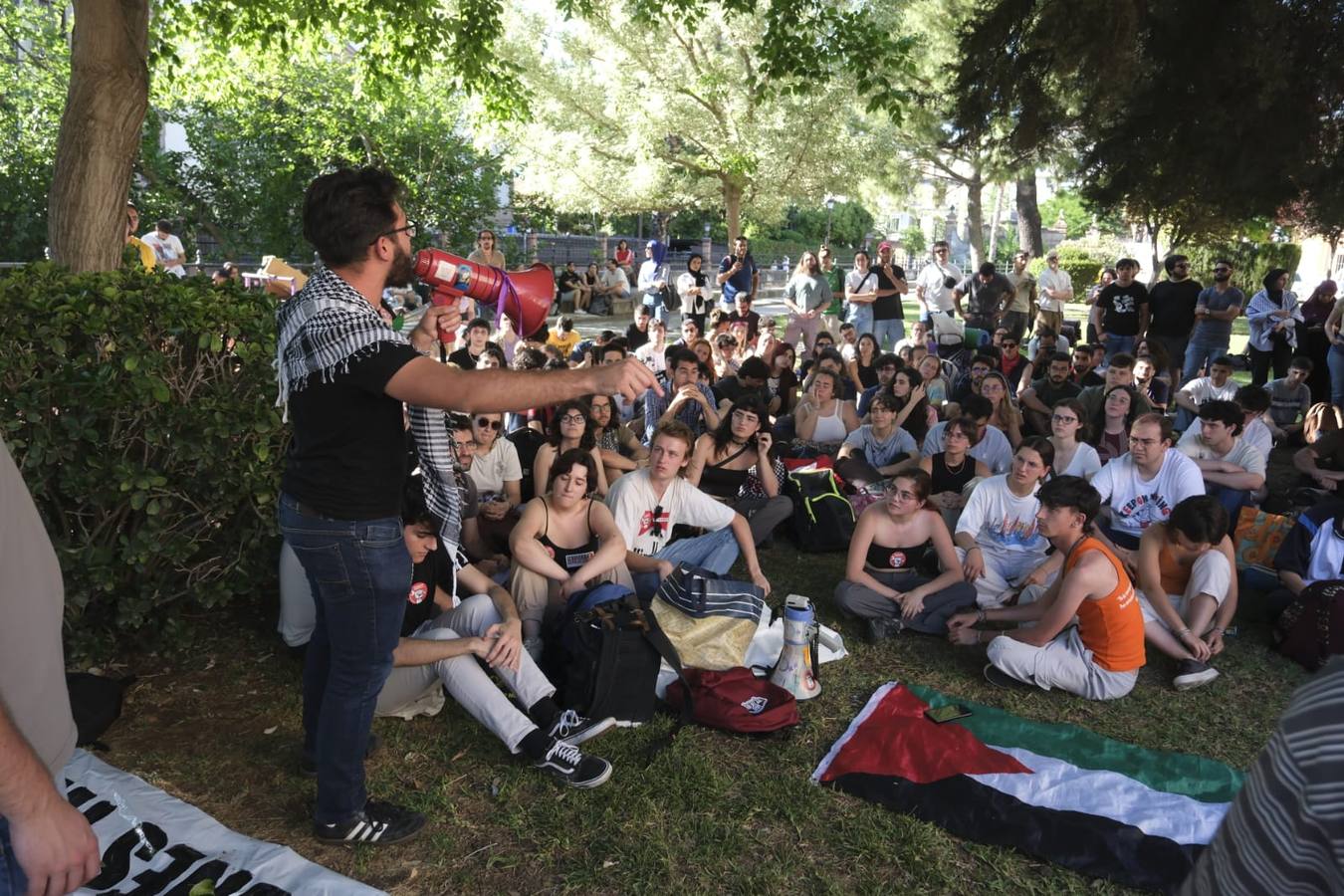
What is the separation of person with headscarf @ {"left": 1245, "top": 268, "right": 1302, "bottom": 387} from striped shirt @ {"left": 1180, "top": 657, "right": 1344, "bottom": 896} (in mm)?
11526

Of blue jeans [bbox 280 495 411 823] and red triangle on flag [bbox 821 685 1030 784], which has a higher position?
blue jeans [bbox 280 495 411 823]

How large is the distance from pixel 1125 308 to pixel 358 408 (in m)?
9.91

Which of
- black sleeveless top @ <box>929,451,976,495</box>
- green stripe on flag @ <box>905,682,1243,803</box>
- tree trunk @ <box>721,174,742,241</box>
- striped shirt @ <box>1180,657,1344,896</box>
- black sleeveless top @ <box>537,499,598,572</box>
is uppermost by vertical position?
tree trunk @ <box>721,174,742,241</box>

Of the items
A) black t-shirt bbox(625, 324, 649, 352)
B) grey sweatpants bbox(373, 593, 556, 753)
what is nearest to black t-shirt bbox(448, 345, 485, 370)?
black t-shirt bbox(625, 324, 649, 352)

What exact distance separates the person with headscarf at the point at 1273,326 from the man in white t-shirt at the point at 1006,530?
24.1 ft

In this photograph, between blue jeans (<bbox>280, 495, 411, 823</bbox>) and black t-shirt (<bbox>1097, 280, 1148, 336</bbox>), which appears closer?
blue jeans (<bbox>280, 495, 411, 823</bbox>)

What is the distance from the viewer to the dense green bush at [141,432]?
338 cm

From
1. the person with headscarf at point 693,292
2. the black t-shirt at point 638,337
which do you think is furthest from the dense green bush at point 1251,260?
the black t-shirt at point 638,337

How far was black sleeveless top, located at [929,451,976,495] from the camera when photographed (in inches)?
243

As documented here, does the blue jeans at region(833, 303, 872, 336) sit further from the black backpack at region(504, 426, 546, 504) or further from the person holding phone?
the black backpack at region(504, 426, 546, 504)

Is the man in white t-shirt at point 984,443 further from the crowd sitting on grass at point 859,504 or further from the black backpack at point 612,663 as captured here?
the black backpack at point 612,663

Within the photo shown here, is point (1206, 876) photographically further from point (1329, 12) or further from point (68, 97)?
point (1329, 12)

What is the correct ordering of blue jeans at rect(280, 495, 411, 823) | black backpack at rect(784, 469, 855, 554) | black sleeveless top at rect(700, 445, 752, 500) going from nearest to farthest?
blue jeans at rect(280, 495, 411, 823)
black backpack at rect(784, 469, 855, 554)
black sleeveless top at rect(700, 445, 752, 500)

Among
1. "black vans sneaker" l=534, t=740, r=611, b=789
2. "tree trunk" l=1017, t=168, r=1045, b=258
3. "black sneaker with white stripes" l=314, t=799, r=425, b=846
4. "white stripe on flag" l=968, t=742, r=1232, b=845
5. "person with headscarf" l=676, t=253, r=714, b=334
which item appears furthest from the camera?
"tree trunk" l=1017, t=168, r=1045, b=258
